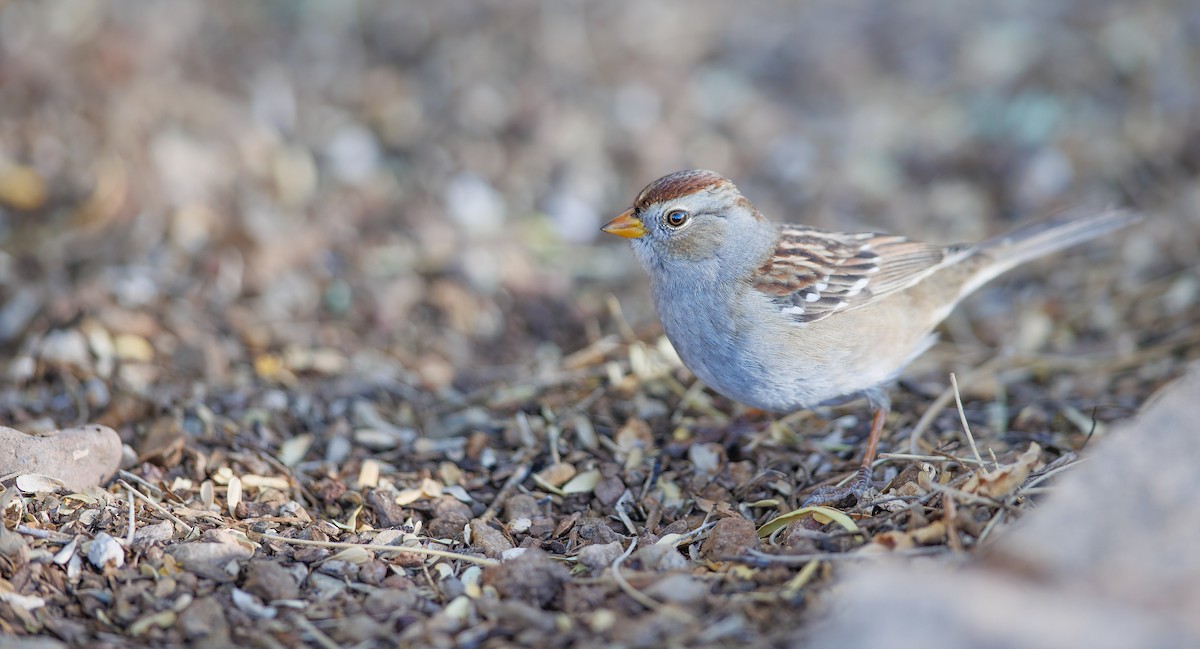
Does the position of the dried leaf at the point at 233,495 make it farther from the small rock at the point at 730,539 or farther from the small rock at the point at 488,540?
the small rock at the point at 730,539

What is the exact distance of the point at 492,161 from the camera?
20.1 feet

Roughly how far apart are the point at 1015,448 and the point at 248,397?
9.55 feet

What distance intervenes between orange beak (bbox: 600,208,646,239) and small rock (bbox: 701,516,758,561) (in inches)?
44.8

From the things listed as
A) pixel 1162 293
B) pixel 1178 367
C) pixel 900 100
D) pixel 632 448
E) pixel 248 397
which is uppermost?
pixel 900 100

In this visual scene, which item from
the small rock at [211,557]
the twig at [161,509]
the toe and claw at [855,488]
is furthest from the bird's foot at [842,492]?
the twig at [161,509]

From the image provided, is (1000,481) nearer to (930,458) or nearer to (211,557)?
(930,458)

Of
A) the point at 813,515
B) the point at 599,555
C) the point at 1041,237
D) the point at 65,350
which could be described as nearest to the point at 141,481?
the point at 65,350

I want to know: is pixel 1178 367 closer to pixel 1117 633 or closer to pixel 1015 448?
pixel 1015 448

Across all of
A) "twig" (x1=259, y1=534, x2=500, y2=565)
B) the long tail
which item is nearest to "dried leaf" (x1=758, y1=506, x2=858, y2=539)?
"twig" (x1=259, y1=534, x2=500, y2=565)

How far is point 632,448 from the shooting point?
3979mm

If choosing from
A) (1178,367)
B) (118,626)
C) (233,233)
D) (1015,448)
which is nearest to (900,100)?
(1178,367)

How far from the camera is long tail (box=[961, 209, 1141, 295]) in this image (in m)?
4.34

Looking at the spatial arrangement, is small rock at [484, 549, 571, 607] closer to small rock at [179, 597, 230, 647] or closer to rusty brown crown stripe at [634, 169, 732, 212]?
small rock at [179, 597, 230, 647]

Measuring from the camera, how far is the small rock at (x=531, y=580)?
9.49 ft
